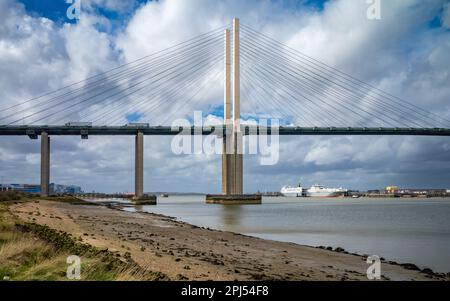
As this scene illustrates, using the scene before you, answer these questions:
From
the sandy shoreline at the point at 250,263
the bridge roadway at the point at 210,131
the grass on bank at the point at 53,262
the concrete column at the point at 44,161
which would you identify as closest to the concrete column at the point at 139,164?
the bridge roadway at the point at 210,131

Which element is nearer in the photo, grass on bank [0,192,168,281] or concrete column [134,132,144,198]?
grass on bank [0,192,168,281]

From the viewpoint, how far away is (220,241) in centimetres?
2195

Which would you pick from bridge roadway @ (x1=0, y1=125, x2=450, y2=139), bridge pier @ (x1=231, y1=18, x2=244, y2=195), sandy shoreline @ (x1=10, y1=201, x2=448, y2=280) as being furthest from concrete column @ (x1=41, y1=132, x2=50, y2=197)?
sandy shoreline @ (x1=10, y1=201, x2=448, y2=280)

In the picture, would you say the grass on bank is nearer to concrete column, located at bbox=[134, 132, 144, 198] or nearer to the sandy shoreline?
the sandy shoreline

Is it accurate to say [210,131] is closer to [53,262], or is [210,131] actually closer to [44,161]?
[44,161]

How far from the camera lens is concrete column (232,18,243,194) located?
9019 cm

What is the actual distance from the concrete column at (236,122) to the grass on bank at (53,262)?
76827 millimetres

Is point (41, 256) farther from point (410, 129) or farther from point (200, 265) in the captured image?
point (410, 129)

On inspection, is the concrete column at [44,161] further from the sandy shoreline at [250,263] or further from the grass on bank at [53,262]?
the grass on bank at [53,262]

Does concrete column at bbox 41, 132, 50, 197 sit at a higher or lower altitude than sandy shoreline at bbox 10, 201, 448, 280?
higher

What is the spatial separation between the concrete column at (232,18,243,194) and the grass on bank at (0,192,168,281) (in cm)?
7683

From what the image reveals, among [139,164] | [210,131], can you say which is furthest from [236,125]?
[139,164]

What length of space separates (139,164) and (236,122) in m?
22.2
